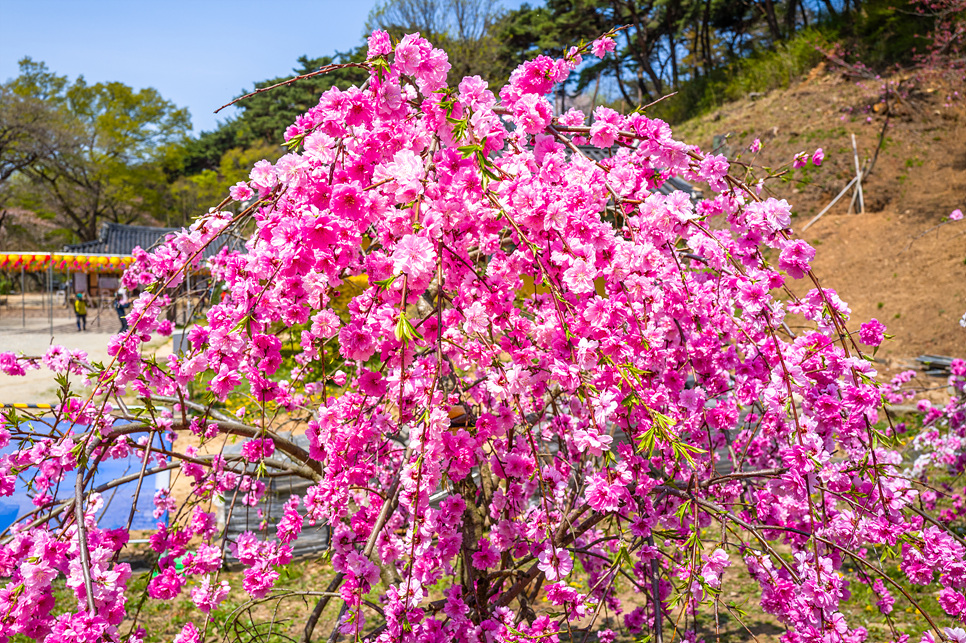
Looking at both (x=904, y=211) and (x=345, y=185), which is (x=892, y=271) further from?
(x=345, y=185)

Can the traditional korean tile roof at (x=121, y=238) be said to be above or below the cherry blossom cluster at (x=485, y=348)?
above

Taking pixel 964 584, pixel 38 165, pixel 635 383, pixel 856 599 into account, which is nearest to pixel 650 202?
pixel 635 383

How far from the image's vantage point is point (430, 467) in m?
1.61

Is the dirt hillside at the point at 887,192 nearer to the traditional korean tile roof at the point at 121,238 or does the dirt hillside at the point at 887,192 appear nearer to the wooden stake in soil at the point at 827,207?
the wooden stake in soil at the point at 827,207

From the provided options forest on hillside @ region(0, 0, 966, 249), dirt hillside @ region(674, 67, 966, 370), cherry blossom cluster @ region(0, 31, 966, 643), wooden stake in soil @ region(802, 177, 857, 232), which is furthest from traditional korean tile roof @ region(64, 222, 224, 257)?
cherry blossom cluster @ region(0, 31, 966, 643)

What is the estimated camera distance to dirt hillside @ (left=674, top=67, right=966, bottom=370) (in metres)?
9.73

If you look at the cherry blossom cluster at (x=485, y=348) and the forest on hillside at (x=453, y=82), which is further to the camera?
the forest on hillside at (x=453, y=82)

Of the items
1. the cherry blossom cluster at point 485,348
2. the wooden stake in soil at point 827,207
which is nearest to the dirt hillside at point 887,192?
the wooden stake in soil at point 827,207

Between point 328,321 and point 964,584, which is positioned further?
point 964,584

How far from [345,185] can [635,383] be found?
0.92 meters

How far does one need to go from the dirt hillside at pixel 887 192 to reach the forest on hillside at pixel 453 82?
1185mm

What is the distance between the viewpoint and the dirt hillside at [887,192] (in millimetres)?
9734

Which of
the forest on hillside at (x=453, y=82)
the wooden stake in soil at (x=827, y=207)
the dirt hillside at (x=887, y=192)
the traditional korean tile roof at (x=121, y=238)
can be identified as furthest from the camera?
the traditional korean tile roof at (x=121, y=238)

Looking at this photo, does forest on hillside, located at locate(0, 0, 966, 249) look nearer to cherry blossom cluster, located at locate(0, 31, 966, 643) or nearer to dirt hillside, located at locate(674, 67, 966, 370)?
dirt hillside, located at locate(674, 67, 966, 370)
